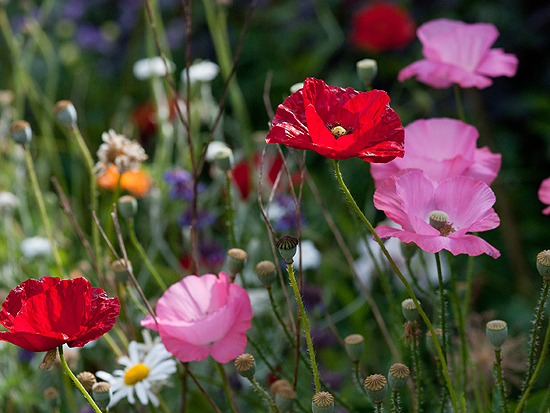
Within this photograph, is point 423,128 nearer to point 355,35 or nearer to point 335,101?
point 335,101

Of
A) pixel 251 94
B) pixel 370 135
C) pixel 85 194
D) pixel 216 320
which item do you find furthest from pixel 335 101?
pixel 251 94

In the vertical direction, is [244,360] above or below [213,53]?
above

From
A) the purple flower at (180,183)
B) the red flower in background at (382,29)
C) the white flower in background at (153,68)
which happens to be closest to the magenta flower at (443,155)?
the purple flower at (180,183)

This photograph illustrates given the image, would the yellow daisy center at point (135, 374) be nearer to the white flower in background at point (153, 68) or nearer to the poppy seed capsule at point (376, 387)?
the poppy seed capsule at point (376, 387)

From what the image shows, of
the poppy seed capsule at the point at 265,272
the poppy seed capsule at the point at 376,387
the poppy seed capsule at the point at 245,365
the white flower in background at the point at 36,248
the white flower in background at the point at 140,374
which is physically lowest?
the white flower in background at the point at 36,248

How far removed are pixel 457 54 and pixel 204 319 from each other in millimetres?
325

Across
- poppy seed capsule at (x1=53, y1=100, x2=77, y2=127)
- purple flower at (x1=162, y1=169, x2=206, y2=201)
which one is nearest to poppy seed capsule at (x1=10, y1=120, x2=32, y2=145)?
poppy seed capsule at (x1=53, y1=100, x2=77, y2=127)

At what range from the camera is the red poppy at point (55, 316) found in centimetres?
33

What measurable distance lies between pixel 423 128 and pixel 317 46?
101cm

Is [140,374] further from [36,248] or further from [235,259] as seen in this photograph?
[36,248]

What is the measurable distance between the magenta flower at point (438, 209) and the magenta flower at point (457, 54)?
14 centimetres

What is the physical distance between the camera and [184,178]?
0.82 metres

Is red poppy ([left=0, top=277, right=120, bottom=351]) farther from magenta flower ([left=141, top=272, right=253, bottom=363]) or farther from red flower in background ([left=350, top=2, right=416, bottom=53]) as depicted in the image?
red flower in background ([left=350, top=2, right=416, bottom=53])

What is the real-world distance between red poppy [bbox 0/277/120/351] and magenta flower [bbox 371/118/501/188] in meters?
0.22
